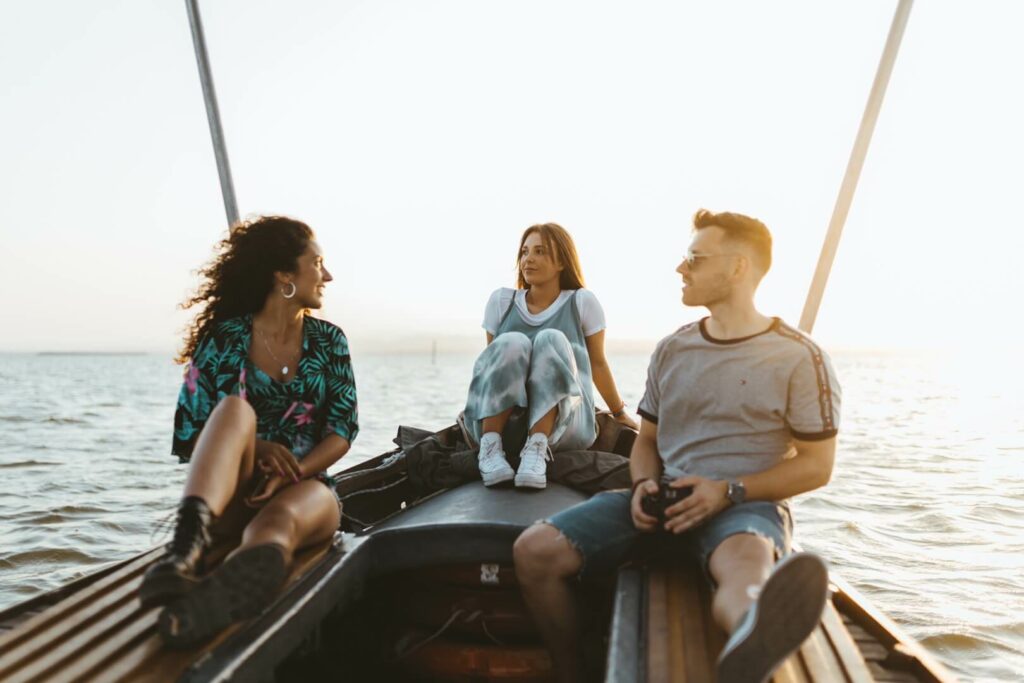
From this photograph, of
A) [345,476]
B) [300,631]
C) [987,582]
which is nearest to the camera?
[300,631]

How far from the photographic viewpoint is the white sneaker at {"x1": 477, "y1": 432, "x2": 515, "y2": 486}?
332cm

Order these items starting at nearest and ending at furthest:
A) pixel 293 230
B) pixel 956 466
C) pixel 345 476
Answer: pixel 293 230
pixel 345 476
pixel 956 466

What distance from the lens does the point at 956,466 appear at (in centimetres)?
931

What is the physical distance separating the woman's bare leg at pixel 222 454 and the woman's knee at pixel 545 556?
2.68ft

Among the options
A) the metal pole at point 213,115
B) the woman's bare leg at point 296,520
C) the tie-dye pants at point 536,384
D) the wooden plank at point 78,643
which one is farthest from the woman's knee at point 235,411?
the metal pole at point 213,115

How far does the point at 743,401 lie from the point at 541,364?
54.4 inches

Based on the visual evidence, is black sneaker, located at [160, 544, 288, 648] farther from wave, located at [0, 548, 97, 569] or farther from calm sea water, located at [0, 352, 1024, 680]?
wave, located at [0, 548, 97, 569]

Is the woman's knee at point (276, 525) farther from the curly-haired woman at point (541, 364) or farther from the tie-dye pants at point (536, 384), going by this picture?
the tie-dye pants at point (536, 384)

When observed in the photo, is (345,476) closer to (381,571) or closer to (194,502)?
(381,571)

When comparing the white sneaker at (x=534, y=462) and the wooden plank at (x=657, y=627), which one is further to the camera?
the white sneaker at (x=534, y=462)

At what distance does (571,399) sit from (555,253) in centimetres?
81

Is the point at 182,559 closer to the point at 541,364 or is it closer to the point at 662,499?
the point at 662,499

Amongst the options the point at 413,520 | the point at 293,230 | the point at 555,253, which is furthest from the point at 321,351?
the point at 555,253

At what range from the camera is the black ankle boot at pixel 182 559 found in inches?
72.4
